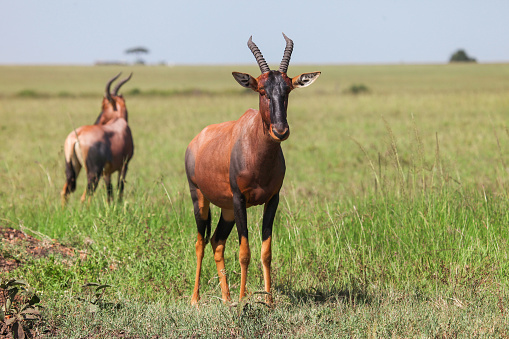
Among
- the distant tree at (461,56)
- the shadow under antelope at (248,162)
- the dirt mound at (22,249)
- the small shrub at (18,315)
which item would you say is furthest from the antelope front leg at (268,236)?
the distant tree at (461,56)

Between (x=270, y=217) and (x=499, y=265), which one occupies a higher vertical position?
(x=270, y=217)

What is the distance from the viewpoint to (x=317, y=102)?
35.0 m

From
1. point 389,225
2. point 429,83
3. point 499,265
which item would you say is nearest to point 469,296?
point 499,265

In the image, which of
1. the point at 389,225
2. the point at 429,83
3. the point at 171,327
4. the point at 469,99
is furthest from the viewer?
the point at 429,83

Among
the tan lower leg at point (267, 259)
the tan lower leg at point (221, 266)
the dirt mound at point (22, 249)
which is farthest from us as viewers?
the dirt mound at point (22, 249)

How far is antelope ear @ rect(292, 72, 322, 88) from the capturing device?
453cm

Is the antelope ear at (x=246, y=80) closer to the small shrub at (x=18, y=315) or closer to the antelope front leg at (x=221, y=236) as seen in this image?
the antelope front leg at (x=221, y=236)

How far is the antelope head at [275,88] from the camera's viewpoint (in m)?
4.30

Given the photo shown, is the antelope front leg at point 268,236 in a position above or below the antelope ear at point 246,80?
below

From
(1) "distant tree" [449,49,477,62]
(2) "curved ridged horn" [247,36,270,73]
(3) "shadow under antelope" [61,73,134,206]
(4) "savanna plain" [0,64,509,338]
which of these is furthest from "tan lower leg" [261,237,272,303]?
(1) "distant tree" [449,49,477,62]

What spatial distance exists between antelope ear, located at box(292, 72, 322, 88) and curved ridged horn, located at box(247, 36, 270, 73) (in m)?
0.26

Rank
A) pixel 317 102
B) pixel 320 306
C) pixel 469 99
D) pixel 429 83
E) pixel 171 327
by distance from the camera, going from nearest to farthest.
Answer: pixel 171 327 → pixel 320 306 → pixel 469 99 → pixel 317 102 → pixel 429 83

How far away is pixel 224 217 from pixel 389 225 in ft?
6.36

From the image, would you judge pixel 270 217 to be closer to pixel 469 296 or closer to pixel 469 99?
pixel 469 296
